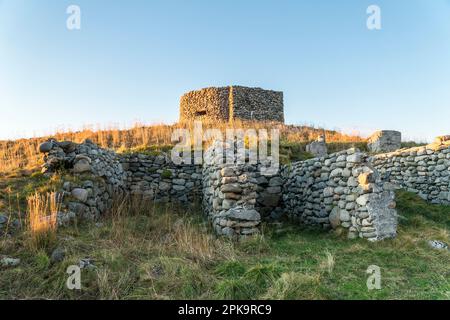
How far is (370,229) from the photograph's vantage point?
21.3ft

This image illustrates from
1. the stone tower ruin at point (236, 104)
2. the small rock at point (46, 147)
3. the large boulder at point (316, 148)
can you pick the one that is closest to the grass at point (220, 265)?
the small rock at point (46, 147)

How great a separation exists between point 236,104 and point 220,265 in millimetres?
17339

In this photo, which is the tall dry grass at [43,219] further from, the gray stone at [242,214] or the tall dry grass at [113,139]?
the tall dry grass at [113,139]

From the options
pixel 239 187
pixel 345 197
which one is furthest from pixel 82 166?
pixel 345 197

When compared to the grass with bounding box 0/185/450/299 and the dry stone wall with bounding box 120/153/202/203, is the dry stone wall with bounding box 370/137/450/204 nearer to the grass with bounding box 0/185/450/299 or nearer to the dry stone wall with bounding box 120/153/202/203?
the grass with bounding box 0/185/450/299

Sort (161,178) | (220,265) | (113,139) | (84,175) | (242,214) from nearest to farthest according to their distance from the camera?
(220,265) → (242,214) → (84,175) → (161,178) → (113,139)

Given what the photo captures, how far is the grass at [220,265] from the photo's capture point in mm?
4102

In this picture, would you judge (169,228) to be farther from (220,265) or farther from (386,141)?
(386,141)

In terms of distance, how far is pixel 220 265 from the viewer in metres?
4.93

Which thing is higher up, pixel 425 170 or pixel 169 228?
pixel 425 170

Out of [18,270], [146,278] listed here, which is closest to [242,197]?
[146,278]

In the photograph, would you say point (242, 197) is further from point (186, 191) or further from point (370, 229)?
point (186, 191)
